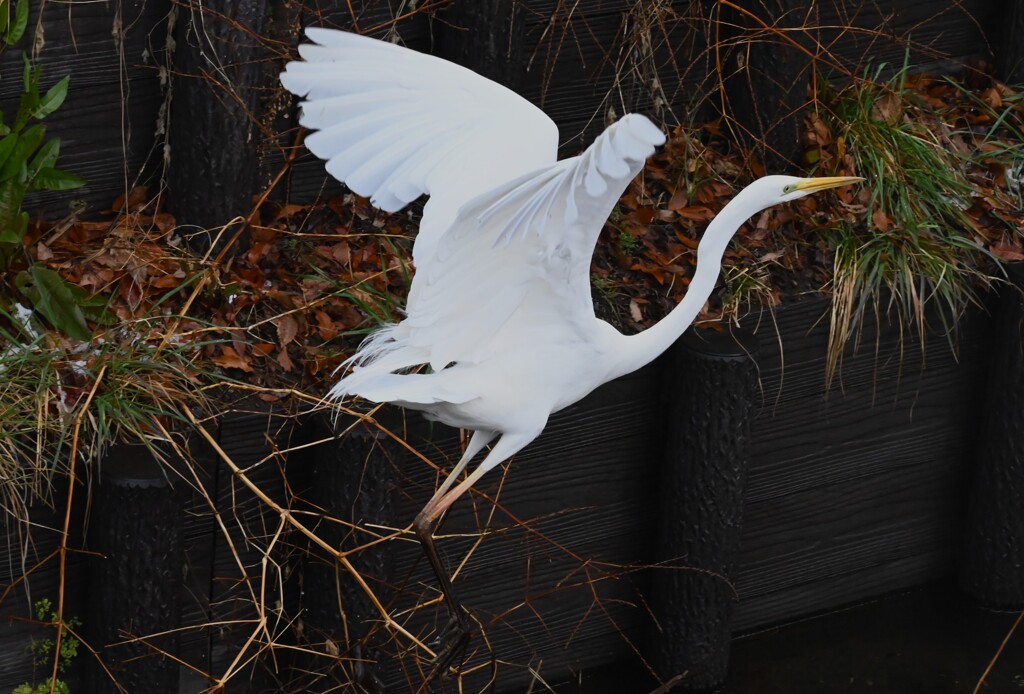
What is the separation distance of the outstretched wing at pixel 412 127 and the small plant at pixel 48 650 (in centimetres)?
108

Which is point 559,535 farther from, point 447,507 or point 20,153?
point 20,153

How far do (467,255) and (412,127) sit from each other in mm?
407

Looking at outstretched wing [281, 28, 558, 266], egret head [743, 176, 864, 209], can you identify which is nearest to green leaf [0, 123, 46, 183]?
outstretched wing [281, 28, 558, 266]

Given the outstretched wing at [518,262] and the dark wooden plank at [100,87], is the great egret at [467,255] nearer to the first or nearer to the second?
the outstretched wing at [518,262]

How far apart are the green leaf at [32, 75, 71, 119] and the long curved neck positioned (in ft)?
4.42

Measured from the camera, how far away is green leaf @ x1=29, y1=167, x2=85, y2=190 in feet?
10.1

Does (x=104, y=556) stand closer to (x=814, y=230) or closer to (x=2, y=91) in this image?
(x=2, y=91)

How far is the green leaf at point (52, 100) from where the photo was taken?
10.2ft

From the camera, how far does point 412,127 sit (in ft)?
→ 8.89

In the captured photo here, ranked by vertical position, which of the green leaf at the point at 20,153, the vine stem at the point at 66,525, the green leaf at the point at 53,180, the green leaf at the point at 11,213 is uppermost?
the green leaf at the point at 20,153

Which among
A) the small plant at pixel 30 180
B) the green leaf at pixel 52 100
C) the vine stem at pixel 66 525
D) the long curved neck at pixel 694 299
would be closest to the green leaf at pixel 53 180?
the small plant at pixel 30 180

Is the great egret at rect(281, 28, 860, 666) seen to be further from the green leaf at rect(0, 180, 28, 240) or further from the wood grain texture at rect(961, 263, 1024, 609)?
the wood grain texture at rect(961, 263, 1024, 609)

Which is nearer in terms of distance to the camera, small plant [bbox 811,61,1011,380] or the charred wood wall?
the charred wood wall

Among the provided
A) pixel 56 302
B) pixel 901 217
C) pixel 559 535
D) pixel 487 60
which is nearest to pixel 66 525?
pixel 56 302
